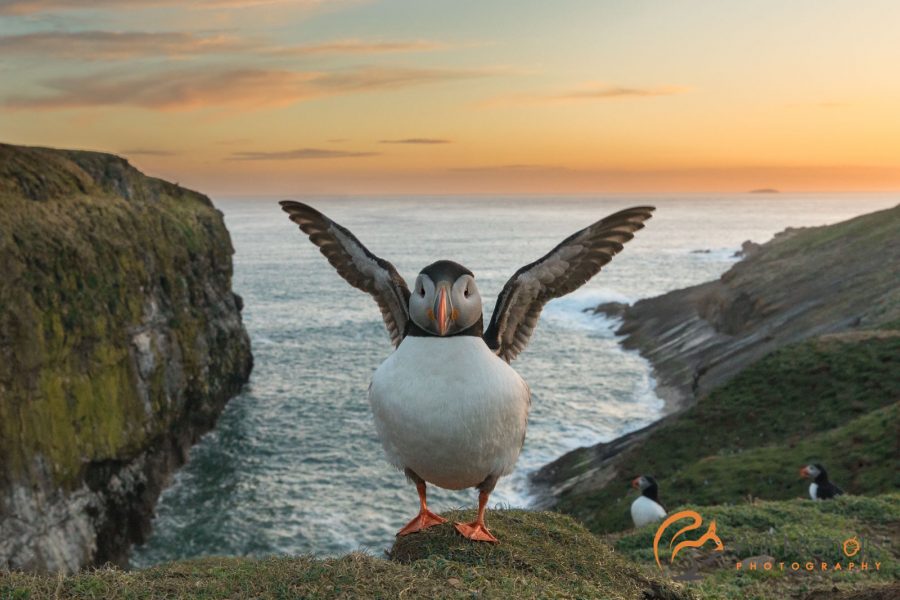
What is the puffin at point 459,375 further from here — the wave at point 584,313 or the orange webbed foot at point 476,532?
the wave at point 584,313

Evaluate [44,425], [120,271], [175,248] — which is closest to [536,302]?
[44,425]

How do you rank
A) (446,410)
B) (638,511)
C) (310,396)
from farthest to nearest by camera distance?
(310,396), (638,511), (446,410)

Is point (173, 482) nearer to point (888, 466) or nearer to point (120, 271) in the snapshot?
point (120, 271)

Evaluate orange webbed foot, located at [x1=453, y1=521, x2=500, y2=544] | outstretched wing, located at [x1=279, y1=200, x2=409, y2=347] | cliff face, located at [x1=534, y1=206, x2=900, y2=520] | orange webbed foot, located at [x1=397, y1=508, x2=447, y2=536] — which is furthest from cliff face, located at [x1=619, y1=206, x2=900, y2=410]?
outstretched wing, located at [x1=279, y1=200, x2=409, y2=347]

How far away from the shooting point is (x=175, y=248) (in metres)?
47.0

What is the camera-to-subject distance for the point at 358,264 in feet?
29.4

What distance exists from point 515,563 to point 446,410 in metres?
2.56

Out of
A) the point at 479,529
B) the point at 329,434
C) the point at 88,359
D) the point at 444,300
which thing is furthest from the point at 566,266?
the point at 329,434

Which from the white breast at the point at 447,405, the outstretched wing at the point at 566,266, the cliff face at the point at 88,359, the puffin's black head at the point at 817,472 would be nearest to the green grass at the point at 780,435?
the puffin's black head at the point at 817,472

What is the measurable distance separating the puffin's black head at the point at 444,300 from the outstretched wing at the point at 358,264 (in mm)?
1085

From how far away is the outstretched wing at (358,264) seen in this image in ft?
28.7

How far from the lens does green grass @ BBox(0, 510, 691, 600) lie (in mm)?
7004

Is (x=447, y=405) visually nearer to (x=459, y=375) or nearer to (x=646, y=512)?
(x=459, y=375)

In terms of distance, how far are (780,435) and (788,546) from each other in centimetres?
1589
